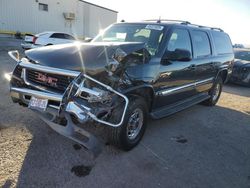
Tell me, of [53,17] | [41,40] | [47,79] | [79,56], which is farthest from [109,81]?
[53,17]

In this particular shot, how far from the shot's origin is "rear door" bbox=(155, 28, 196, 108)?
4.33 m

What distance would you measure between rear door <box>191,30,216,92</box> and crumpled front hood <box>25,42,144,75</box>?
86.3 inches

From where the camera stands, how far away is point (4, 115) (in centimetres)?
459

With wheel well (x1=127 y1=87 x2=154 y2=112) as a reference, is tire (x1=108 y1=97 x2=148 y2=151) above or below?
below

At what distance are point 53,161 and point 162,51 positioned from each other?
2475 mm

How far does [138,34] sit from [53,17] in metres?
24.5

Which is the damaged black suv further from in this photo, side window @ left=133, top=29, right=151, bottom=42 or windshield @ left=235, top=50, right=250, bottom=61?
windshield @ left=235, top=50, right=250, bottom=61

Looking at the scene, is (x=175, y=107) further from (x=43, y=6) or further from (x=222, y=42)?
(x=43, y=6)

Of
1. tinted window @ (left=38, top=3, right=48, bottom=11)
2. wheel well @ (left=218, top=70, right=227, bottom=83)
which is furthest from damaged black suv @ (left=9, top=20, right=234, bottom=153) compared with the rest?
tinted window @ (left=38, top=3, right=48, bottom=11)

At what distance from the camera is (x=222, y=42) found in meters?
7.00

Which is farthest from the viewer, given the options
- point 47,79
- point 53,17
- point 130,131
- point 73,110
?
point 53,17

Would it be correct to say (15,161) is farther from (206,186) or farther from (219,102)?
(219,102)

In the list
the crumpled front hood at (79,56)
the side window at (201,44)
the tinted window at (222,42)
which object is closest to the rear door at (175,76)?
the side window at (201,44)

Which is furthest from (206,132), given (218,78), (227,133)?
(218,78)
